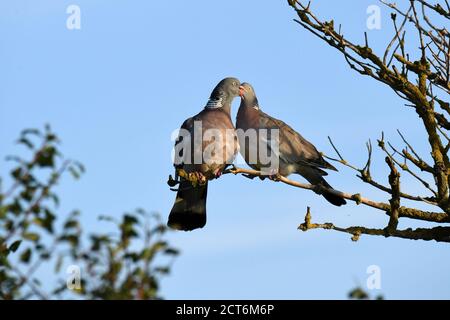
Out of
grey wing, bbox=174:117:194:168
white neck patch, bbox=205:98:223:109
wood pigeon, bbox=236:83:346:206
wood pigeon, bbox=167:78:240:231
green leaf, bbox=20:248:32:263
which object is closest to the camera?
green leaf, bbox=20:248:32:263

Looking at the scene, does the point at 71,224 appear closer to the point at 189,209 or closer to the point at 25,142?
the point at 25,142

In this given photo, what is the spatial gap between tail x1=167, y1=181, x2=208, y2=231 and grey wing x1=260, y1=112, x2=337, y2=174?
0.89 metres

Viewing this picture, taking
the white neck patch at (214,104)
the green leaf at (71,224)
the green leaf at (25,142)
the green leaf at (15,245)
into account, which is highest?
the white neck patch at (214,104)

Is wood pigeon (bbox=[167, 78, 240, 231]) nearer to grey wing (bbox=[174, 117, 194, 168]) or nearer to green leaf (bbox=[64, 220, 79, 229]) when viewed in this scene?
grey wing (bbox=[174, 117, 194, 168])

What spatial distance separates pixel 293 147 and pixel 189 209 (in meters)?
1.21

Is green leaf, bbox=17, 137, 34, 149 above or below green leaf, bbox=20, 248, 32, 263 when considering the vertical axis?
above

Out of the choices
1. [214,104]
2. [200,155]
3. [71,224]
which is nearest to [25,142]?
[71,224]

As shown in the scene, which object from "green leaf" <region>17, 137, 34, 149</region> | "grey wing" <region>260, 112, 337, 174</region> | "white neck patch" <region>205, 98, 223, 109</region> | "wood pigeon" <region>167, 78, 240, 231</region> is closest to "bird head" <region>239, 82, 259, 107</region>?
"grey wing" <region>260, 112, 337, 174</region>

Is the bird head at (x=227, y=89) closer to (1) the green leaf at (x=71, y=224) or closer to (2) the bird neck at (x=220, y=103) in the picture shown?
(2) the bird neck at (x=220, y=103)

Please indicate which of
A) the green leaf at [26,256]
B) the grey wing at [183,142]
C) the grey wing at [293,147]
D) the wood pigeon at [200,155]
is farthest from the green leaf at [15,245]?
the grey wing at [293,147]

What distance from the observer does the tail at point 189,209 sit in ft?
22.4

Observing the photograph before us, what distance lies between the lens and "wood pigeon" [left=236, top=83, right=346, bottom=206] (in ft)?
22.3
